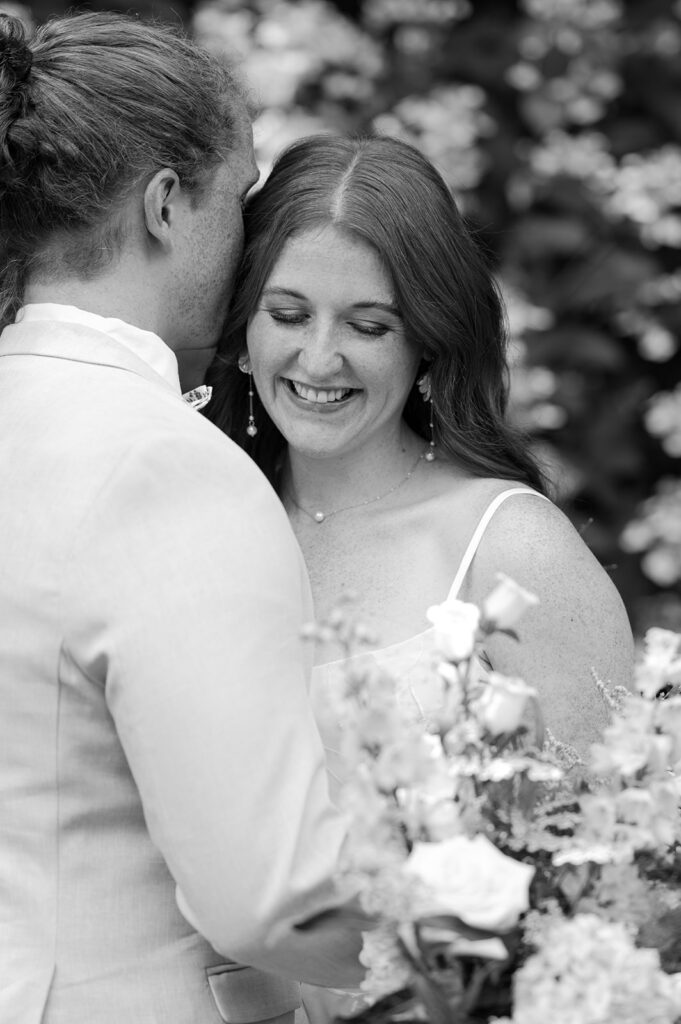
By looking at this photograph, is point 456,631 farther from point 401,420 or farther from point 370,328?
point 401,420

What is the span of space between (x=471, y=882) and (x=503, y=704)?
0.64 feet

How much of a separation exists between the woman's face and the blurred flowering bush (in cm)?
234

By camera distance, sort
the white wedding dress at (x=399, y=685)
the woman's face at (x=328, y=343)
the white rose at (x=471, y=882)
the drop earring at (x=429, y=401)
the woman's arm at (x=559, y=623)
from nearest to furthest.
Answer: the white rose at (x=471, y=882)
the white wedding dress at (x=399, y=685)
the woman's arm at (x=559, y=623)
the woman's face at (x=328, y=343)
the drop earring at (x=429, y=401)

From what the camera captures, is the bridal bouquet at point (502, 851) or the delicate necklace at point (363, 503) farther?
the delicate necklace at point (363, 503)

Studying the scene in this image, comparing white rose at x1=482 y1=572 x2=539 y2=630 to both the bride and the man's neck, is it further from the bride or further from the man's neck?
the bride

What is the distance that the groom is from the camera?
1.36 meters

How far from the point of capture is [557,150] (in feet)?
15.9

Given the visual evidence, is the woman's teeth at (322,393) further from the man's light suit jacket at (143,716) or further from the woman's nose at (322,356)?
the man's light suit jacket at (143,716)

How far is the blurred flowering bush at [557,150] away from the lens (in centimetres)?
476

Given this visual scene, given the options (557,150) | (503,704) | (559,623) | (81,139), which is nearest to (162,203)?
(81,139)

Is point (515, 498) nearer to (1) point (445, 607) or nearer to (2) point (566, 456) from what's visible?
(1) point (445, 607)

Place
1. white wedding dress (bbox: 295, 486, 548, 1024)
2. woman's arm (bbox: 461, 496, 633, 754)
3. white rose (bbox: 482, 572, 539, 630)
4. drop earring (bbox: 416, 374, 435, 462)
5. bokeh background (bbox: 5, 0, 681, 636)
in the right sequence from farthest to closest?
bokeh background (bbox: 5, 0, 681, 636)
drop earring (bbox: 416, 374, 435, 462)
woman's arm (bbox: 461, 496, 633, 754)
white wedding dress (bbox: 295, 486, 548, 1024)
white rose (bbox: 482, 572, 539, 630)

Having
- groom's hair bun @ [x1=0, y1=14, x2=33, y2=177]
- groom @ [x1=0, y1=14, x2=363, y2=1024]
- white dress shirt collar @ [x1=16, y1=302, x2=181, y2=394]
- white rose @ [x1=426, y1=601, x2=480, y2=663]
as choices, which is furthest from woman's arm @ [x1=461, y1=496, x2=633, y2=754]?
groom's hair bun @ [x1=0, y1=14, x2=33, y2=177]

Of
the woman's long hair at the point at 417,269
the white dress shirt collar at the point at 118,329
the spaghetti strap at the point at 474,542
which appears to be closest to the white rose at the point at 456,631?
the white dress shirt collar at the point at 118,329
